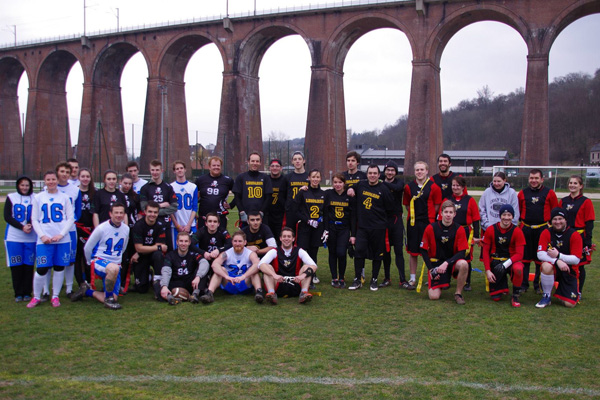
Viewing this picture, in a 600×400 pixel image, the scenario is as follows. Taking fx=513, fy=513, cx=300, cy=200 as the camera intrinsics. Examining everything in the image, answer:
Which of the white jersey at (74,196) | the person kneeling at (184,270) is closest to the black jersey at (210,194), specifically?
the person kneeling at (184,270)

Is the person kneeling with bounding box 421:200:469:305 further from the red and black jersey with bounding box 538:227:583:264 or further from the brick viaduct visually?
the brick viaduct

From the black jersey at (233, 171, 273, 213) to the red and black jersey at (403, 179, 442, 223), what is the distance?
2091mm

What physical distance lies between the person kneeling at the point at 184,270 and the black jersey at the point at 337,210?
192 cm

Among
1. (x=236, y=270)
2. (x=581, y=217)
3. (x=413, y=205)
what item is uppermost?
(x=413, y=205)

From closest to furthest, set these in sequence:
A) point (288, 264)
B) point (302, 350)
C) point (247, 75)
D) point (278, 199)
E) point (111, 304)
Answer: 1. point (302, 350)
2. point (111, 304)
3. point (288, 264)
4. point (278, 199)
5. point (247, 75)

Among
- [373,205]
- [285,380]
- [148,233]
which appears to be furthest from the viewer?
[373,205]

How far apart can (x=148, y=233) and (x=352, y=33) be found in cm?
2955

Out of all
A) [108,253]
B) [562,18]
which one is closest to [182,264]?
[108,253]

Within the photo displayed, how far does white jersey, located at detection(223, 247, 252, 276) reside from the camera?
700cm

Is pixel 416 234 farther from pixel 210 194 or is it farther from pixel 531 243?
pixel 210 194

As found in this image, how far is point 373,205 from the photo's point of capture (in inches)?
292

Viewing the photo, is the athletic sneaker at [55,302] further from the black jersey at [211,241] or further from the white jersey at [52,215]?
the black jersey at [211,241]

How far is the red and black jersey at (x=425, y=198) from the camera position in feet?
24.5

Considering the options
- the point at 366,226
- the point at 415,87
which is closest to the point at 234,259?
the point at 366,226
